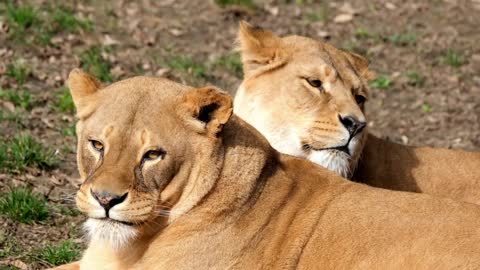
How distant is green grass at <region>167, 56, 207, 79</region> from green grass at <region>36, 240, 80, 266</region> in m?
3.70

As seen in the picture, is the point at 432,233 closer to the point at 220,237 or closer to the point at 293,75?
the point at 220,237

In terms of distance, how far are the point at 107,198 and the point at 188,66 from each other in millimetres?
5231

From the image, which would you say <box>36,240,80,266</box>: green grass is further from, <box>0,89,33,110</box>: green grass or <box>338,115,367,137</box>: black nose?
<box>0,89,33,110</box>: green grass

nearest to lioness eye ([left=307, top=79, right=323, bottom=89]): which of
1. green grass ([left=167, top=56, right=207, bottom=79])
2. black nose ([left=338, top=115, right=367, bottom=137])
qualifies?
black nose ([left=338, top=115, right=367, bottom=137])

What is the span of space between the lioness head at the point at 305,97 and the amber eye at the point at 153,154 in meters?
1.75

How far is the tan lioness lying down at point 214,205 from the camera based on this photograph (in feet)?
15.1

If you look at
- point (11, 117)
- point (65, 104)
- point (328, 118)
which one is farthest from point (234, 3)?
point (328, 118)

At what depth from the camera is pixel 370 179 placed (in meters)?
6.71

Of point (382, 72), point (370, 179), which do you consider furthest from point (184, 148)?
point (382, 72)

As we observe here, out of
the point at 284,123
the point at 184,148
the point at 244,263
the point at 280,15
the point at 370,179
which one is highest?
the point at 184,148

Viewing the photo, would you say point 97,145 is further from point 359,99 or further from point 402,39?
point 402,39

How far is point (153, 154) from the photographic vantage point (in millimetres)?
4637

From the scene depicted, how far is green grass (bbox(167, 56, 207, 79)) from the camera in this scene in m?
9.53

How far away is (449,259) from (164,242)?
1.34m
